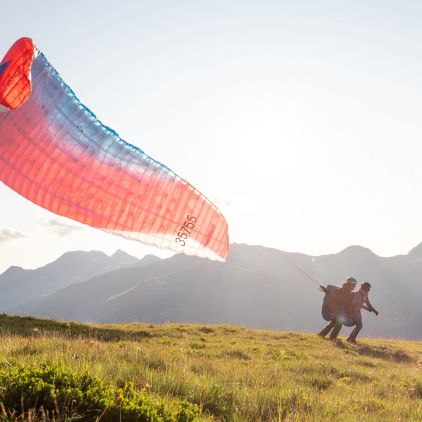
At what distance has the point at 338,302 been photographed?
70.0ft

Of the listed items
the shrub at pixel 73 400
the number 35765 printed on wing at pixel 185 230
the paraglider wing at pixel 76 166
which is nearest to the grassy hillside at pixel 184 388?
the shrub at pixel 73 400

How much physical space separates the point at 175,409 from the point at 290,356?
9410 mm

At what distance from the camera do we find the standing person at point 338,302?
21203 millimetres

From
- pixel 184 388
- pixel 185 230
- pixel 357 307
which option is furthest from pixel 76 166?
pixel 357 307

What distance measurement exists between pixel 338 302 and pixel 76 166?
14.5 m

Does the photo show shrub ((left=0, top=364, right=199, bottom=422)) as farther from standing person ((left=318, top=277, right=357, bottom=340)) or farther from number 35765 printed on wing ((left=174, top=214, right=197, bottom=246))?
standing person ((left=318, top=277, right=357, bottom=340))

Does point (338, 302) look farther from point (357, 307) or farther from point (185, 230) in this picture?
point (185, 230)

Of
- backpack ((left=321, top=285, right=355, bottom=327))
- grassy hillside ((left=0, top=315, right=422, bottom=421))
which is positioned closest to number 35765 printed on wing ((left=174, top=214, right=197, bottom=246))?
grassy hillside ((left=0, top=315, right=422, bottom=421))

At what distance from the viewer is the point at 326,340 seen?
20.6 meters

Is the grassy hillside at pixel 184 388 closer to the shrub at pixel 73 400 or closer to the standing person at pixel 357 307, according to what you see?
the shrub at pixel 73 400

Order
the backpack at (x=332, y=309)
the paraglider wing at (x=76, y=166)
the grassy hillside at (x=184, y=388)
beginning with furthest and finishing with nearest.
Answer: the backpack at (x=332, y=309), the paraglider wing at (x=76, y=166), the grassy hillside at (x=184, y=388)

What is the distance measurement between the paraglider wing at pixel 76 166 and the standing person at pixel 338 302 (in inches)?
435

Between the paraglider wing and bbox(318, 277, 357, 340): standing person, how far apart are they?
11.0 metres

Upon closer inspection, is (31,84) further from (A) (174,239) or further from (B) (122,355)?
(B) (122,355)
